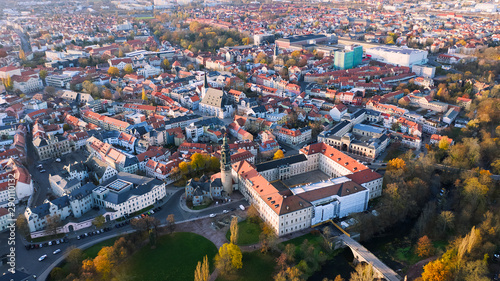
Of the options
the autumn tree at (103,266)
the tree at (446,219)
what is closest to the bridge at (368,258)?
the tree at (446,219)

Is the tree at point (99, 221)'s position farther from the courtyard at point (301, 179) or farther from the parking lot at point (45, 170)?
the courtyard at point (301, 179)

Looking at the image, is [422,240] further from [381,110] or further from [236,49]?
[236,49]

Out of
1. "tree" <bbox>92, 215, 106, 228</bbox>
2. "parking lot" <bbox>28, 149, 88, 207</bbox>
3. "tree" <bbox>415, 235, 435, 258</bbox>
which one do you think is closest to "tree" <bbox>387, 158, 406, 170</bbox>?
"tree" <bbox>415, 235, 435, 258</bbox>

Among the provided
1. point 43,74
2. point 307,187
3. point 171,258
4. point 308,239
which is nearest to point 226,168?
point 307,187

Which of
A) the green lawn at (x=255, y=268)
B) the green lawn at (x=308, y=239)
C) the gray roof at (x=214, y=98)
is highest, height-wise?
the gray roof at (x=214, y=98)

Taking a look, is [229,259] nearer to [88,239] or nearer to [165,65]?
[88,239]

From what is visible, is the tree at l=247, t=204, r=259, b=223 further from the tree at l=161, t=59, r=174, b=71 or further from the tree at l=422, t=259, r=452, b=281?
the tree at l=161, t=59, r=174, b=71
